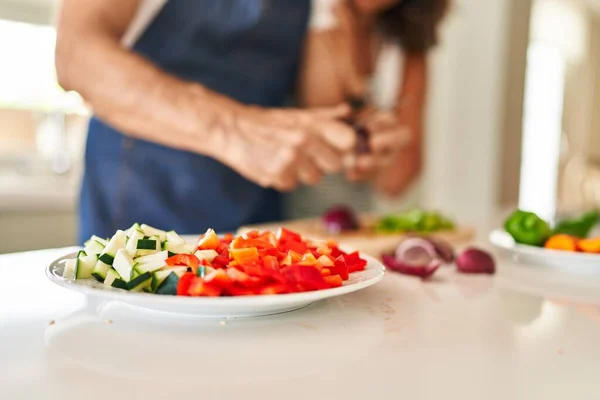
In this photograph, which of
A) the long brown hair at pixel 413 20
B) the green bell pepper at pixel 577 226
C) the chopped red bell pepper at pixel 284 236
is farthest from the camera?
the long brown hair at pixel 413 20

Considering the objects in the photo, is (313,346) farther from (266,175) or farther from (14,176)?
(14,176)

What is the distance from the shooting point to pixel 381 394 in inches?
15.2

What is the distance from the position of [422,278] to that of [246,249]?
0.33 m

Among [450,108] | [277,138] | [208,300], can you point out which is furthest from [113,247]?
[450,108]

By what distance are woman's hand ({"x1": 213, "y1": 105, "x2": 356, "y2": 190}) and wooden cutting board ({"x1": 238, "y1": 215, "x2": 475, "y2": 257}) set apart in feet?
0.41

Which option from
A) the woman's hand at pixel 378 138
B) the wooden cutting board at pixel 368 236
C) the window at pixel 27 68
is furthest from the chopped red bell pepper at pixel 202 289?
the window at pixel 27 68

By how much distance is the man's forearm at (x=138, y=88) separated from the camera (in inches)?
41.5

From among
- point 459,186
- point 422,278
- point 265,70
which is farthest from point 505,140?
point 422,278

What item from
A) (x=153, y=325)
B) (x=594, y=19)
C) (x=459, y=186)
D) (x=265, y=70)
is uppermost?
(x=594, y=19)

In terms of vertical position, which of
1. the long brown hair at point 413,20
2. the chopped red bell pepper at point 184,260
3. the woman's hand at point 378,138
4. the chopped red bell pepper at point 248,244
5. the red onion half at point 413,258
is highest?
the long brown hair at point 413,20

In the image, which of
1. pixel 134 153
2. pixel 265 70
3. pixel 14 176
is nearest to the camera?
pixel 134 153

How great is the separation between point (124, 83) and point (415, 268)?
0.61m

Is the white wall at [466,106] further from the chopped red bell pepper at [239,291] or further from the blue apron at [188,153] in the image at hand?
the chopped red bell pepper at [239,291]

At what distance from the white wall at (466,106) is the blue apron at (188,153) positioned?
117cm
